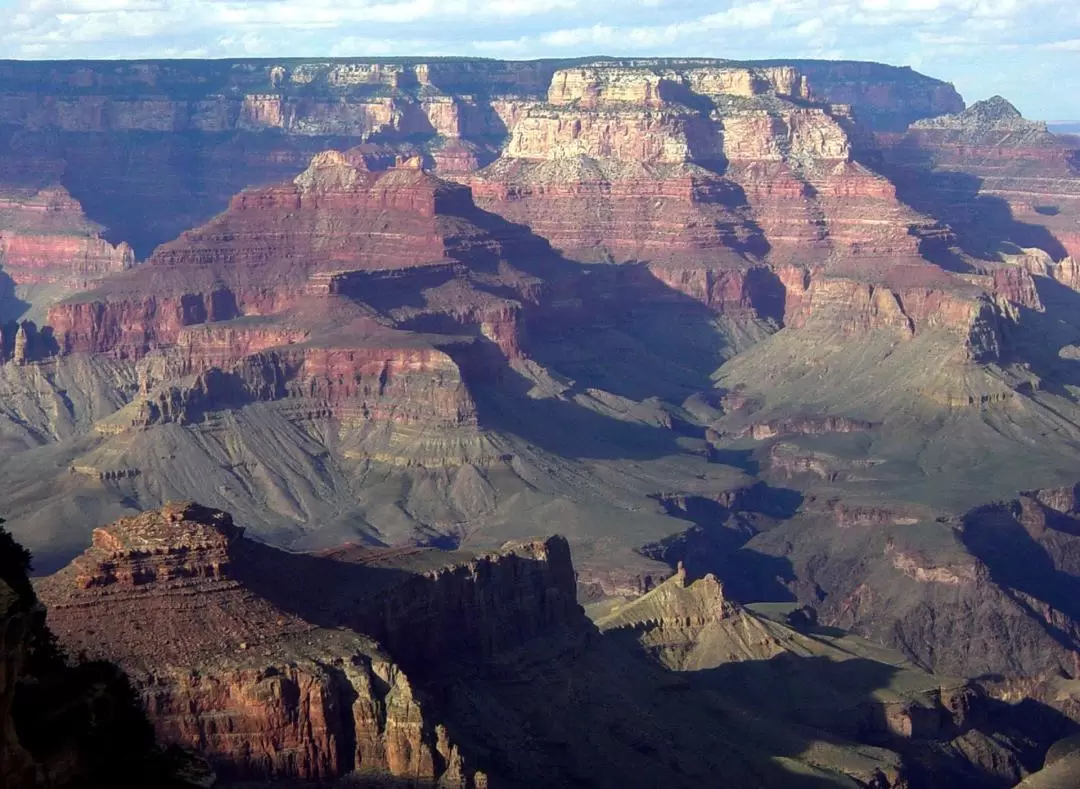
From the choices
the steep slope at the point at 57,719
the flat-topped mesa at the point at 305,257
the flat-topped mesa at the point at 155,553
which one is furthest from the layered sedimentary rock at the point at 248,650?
the flat-topped mesa at the point at 305,257

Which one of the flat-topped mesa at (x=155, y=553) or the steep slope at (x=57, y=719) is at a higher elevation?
the steep slope at (x=57, y=719)

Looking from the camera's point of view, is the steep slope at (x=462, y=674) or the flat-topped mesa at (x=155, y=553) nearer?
the steep slope at (x=462, y=674)

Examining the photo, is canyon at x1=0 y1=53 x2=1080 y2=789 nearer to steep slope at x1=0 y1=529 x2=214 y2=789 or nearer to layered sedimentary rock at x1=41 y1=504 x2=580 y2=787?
layered sedimentary rock at x1=41 y1=504 x2=580 y2=787

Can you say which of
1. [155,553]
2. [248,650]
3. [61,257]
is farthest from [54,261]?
[248,650]

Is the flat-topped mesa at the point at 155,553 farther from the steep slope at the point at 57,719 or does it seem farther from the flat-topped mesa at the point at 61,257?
the flat-topped mesa at the point at 61,257

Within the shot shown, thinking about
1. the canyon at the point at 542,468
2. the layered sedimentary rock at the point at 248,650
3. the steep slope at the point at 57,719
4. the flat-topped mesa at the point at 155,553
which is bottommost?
the canyon at the point at 542,468

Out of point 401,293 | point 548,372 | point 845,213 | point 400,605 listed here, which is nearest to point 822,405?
point 548,372

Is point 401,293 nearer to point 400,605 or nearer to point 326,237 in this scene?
point 326,237

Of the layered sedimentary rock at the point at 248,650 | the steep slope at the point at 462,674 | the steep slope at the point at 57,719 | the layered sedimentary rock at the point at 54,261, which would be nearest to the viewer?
the steep slope at the point at 57,719
